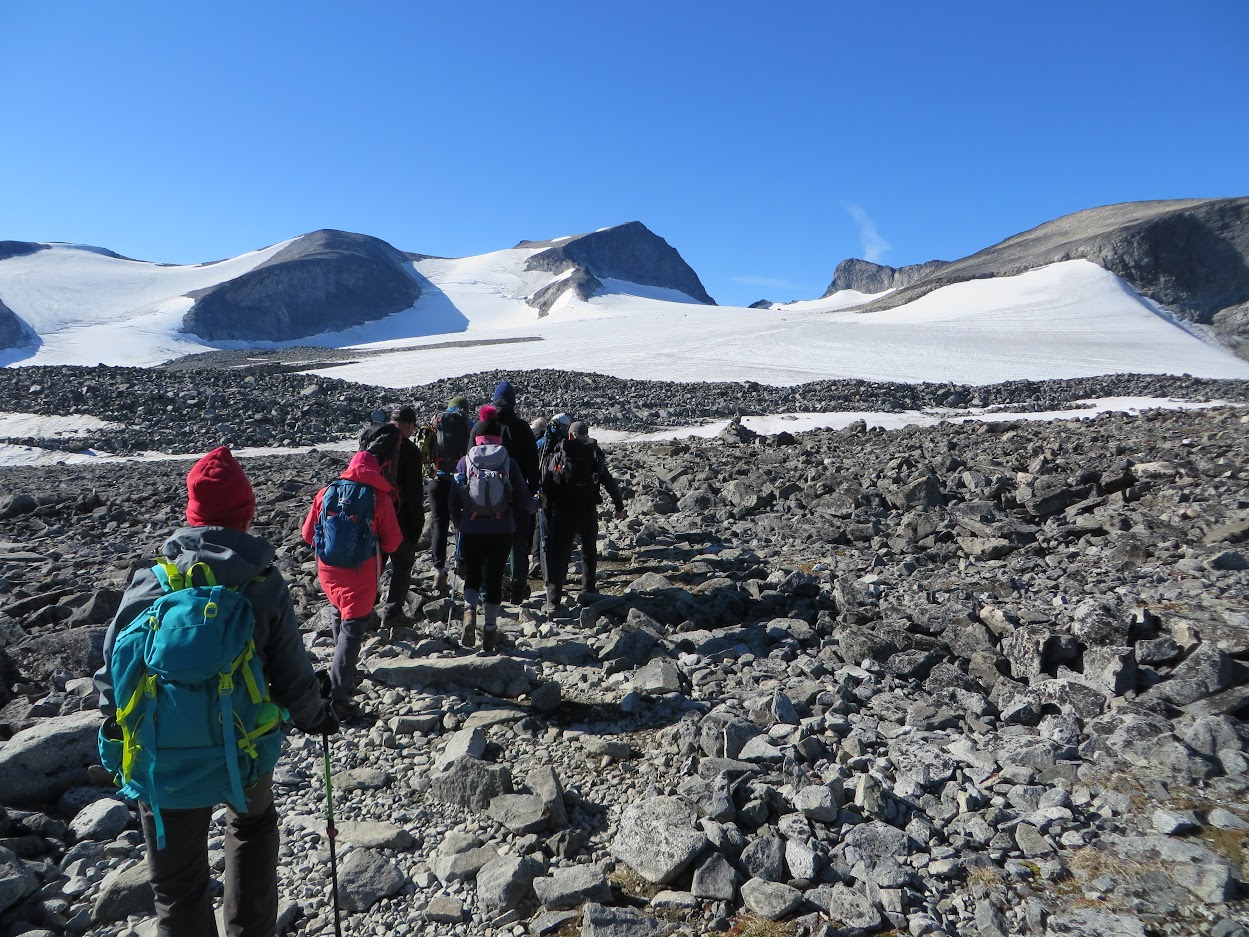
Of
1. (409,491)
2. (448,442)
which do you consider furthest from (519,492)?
(448,442)

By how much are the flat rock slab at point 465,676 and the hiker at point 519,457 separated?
1678 mm

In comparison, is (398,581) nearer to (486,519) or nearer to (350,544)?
(486,519)

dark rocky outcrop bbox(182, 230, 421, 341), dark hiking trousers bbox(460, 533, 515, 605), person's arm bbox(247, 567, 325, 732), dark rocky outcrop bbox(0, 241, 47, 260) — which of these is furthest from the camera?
dark rocky outcrop bbox(0, 241, 47, 260)

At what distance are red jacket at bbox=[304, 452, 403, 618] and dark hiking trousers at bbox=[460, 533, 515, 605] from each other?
1.04m

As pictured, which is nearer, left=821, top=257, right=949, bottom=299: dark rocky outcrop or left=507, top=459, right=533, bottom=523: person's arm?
left=507, top=459, right=533, bottom=523: person's arm

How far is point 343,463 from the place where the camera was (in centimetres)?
1867

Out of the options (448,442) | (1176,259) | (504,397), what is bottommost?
(448,442)

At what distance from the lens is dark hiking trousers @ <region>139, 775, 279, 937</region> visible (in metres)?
2.80

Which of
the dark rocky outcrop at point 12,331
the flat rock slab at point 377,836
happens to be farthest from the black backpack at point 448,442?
the dark rocky outcrop at point 12,331

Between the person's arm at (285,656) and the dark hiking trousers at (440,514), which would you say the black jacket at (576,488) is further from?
the person's arm at (285,656)

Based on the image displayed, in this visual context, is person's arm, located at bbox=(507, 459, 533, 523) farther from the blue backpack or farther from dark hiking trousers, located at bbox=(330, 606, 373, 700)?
dark hiking trousers, located at bbox=(330, 606, 373, 700)

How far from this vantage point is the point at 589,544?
312 inches

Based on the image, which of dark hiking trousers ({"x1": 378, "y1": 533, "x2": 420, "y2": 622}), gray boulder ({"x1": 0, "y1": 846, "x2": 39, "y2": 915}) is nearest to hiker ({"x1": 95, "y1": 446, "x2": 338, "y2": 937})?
gray boulder ({"x1": 0, "y1": 846, "x2": 39, "y2": 915})

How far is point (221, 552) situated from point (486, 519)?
11.9 feet
